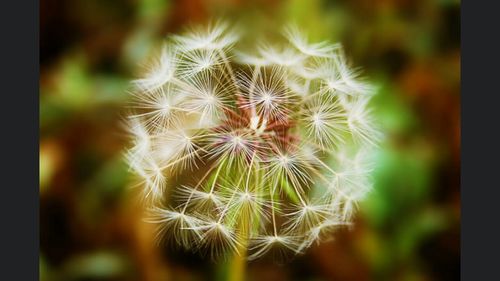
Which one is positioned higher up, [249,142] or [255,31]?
[255,31]

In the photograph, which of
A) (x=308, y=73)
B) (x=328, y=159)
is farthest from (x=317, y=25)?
(x=328, y=159)

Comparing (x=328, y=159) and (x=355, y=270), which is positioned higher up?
(x=328, y=159)

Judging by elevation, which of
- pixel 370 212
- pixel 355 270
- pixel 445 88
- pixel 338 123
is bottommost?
pixel 355 270

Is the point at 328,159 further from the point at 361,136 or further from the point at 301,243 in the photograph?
the point at 301,243
